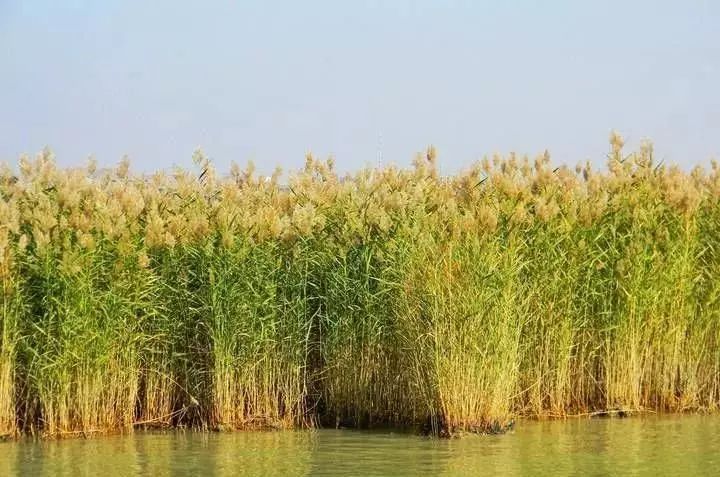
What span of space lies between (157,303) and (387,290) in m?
2.28

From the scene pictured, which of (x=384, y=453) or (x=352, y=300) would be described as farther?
(x=352, y=300)

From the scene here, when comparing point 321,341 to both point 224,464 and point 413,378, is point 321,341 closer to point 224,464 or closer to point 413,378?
point 413,378

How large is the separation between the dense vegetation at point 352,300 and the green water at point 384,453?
389 mm

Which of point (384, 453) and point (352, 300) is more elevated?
point (352, 300)

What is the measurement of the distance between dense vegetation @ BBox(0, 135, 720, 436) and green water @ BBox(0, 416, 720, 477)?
0.39m

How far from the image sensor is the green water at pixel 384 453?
31.9 feet

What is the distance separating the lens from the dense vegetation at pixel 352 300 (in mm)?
11133

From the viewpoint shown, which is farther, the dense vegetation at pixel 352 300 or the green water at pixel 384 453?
the dense vegetation at pixel 352 300

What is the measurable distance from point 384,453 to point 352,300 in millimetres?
1976

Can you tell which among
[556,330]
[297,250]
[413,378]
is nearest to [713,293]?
[556,330]

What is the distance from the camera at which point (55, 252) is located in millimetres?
11266

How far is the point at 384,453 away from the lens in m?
10.4

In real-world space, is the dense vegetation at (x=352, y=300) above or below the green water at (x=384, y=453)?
above

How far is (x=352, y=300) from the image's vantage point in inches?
469
